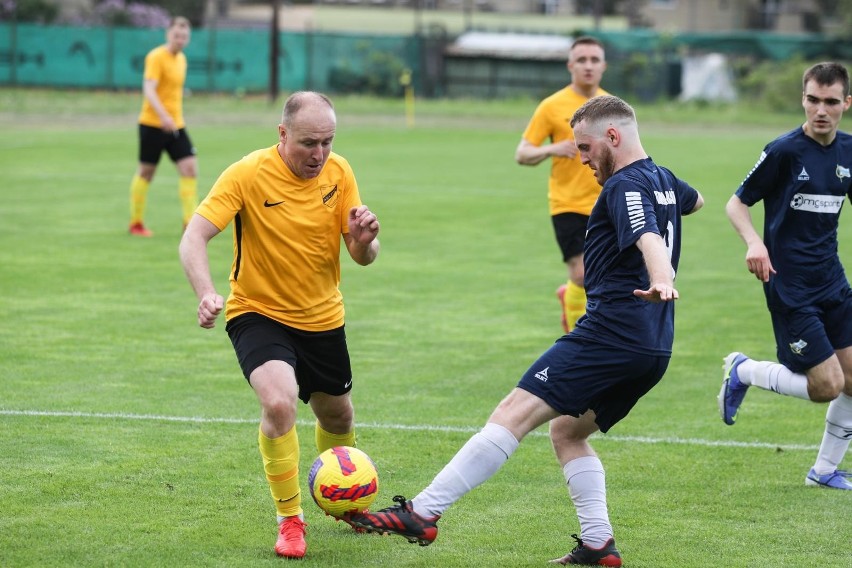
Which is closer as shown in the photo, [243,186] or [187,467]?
[243,186]

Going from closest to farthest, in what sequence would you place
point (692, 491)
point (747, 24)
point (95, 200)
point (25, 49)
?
point (692, 491), point (95, 200), point (25, 49), point (747, 24)

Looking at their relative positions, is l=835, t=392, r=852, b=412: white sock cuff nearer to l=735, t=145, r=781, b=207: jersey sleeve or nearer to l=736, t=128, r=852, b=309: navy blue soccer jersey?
l=736, t=128, r=852, b=309: navy blue soccer jersey

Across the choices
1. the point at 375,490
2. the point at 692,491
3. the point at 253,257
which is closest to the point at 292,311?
the point at 253,257

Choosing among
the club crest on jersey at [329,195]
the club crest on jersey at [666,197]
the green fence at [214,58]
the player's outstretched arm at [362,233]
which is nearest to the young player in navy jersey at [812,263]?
the club crest on jersey at [666,197]

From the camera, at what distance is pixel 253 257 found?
19.4 feet

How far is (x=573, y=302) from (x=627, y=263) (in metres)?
5.18

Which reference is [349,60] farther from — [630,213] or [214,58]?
[630,213]

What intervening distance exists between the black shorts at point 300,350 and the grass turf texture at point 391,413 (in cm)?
72

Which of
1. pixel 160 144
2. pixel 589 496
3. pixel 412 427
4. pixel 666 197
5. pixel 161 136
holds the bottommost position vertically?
pixel 412 427

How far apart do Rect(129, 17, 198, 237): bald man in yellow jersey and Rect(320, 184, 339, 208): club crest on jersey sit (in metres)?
10.7

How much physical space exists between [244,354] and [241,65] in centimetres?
4299

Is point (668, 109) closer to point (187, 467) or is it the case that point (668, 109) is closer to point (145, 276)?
point (145, 276)

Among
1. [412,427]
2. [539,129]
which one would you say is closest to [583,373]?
[412,427]

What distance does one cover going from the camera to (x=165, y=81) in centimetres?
1670
